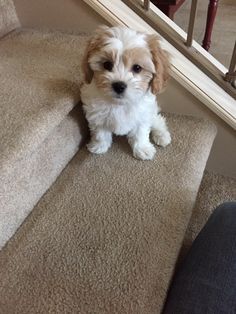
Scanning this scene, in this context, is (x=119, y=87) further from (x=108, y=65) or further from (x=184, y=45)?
(x=184, y=45)

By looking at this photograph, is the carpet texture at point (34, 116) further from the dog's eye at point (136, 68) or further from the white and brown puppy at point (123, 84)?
the dog's eye at point (136, 68)

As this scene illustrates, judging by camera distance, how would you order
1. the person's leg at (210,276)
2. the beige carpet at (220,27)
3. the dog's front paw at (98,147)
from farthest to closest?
1. the beige carpet at (220,27)
2. the dog's front paw at (98,147)
3. the person's leg at (210,276)

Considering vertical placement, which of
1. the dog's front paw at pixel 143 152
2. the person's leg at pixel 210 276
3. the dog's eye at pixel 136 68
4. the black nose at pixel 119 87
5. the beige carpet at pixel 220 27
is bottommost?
the beige carpet at pixel 220 27

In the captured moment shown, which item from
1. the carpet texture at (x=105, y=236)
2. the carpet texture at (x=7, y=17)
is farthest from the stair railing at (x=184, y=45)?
the carpet texture at (x=7, y=17)

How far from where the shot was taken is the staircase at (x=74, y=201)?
877 mm

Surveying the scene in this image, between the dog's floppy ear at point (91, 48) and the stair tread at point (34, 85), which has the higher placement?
the dog's floppy ear at point (91, 48)

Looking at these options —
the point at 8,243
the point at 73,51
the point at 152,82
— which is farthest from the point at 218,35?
the point at 8,243

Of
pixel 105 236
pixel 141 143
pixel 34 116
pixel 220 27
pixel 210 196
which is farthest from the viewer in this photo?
pixel 220 27

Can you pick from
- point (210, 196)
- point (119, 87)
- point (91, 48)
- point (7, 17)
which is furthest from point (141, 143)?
point (7, 17)

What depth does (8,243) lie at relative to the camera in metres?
1.00

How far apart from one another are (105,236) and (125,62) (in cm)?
51

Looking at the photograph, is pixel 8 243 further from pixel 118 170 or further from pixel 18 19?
pixel 18 19

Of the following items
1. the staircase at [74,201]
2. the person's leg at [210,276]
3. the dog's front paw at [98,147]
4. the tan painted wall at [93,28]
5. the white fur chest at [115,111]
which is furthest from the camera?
the tan painted wall at [93,28]

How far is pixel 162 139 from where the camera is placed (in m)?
1.31
